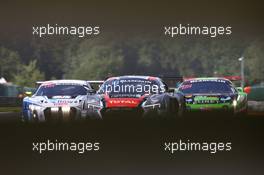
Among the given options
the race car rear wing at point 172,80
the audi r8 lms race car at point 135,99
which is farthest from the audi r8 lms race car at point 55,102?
the race car rear wing at point 172,80

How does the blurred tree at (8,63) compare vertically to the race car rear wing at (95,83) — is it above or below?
Result: above

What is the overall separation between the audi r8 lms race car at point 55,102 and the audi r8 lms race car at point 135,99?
13cm

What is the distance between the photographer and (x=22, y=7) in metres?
5.36

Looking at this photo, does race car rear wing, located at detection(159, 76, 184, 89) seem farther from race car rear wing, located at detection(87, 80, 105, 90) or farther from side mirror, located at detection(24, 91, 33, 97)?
side mirror, located at detection(24, 91, 33, 97)

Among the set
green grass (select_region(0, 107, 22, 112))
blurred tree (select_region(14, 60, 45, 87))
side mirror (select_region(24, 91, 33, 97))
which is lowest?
green grass (select_region(0, 107, 22, 112))

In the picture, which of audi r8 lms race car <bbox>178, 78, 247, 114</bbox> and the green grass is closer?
the green grass

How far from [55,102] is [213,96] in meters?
1.62

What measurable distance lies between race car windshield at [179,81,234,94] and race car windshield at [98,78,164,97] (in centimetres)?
26

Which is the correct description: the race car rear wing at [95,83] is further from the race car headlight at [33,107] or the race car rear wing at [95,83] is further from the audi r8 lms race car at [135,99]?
the race car headlight at [33,107]

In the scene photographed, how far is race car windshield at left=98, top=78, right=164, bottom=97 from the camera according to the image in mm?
5434

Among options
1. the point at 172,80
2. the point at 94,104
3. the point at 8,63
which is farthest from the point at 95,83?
the point at 8,63

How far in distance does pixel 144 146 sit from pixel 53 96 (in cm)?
105

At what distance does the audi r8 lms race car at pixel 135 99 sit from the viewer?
5.39 metres

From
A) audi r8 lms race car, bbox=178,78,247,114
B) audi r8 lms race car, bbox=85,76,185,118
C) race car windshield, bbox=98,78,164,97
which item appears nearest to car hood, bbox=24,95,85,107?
audi r8 lms race car, bbox=85,76,185,118
